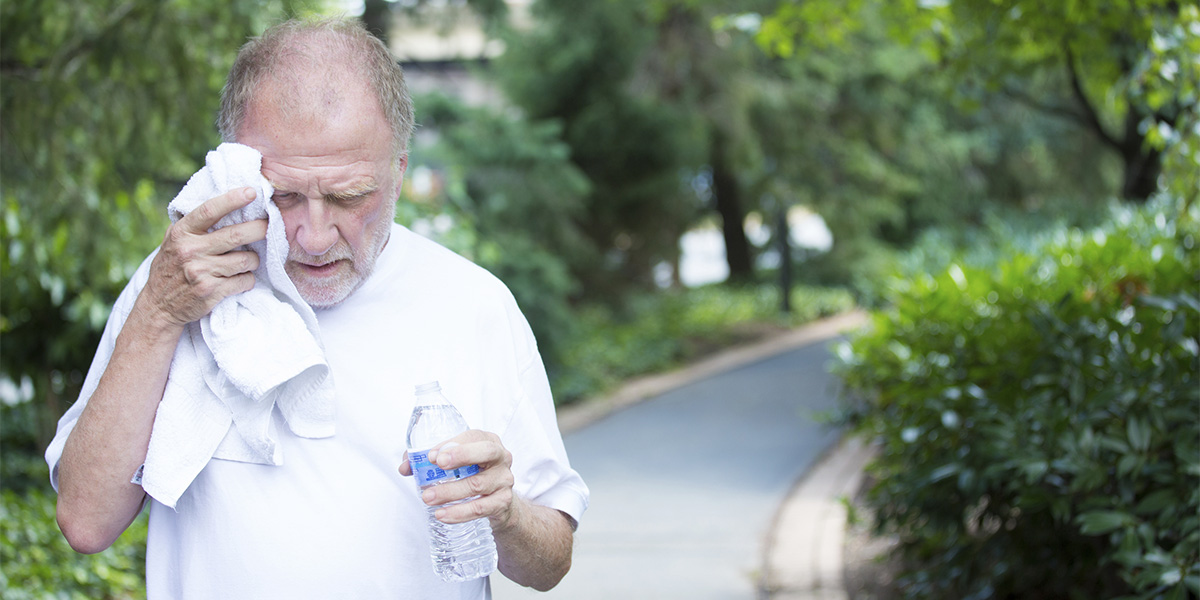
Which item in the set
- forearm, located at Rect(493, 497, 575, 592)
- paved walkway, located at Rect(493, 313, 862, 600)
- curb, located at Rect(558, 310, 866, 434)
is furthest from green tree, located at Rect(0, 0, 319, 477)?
curb, located at Rect(558, 310, 866, 434)

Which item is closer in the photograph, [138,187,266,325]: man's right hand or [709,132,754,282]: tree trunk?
[138,187,266,325]: man's right hand

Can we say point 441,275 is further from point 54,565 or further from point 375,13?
A: point 375,13

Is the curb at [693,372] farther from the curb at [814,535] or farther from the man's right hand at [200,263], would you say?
the man's right hand at [200,263]

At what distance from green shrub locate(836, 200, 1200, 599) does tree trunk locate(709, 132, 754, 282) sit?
50.8 ft

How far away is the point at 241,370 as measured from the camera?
1.76m

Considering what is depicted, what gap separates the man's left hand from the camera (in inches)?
67.0

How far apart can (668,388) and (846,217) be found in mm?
9285

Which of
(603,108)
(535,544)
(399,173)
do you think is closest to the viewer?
(535,544)

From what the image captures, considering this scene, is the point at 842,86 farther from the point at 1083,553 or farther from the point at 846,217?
the point at 1083,553

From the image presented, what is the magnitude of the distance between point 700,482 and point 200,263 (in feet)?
22.2

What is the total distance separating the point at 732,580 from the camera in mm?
5883

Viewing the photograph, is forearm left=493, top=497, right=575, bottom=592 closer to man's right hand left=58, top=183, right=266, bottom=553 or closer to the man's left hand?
the man's left hand

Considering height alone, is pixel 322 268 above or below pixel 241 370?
above

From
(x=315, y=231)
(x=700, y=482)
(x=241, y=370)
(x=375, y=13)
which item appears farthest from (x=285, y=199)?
(x=375, y=13)
